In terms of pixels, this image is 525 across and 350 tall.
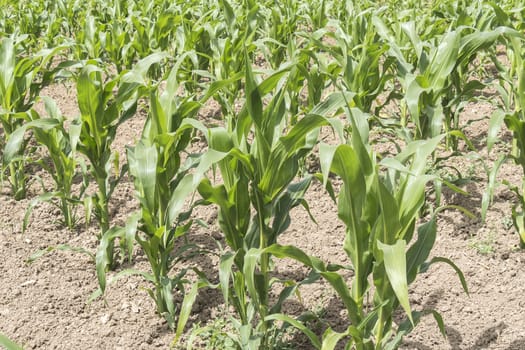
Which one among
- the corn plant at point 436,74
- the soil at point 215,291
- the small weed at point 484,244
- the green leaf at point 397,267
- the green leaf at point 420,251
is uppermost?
the corn plant at point 436,74

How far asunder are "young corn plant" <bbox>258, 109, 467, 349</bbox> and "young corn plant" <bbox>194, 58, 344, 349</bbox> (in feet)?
0.63

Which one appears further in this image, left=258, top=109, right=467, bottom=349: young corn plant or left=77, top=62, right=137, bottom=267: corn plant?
left=77, top=62, right=137, bottom=267: corn plant

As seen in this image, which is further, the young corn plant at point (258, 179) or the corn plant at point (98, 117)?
the corn plant at point (98, 117)

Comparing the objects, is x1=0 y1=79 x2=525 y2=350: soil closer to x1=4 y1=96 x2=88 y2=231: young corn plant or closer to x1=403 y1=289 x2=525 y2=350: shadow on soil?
x1=403 y1=289 x2=525 y2=350: shadow on soil

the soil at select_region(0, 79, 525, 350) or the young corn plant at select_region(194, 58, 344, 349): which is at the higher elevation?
the young corn plant at select_region(194, 58, 344, 349)

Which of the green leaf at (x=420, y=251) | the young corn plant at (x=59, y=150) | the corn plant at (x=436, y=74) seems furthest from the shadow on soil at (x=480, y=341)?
the young corn plant at (x=59, y=150)

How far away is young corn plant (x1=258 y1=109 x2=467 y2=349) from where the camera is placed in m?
1.94

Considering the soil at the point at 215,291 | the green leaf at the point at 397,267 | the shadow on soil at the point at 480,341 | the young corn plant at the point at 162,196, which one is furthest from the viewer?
the soil at the point at 215,291

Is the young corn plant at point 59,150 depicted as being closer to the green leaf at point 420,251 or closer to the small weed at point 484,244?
the green leaf at point 420,251

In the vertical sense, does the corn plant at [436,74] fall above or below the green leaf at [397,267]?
above

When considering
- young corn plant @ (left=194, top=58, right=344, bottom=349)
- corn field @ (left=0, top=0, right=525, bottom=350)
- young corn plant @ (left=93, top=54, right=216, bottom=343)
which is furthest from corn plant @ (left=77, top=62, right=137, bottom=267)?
young corn plant @ (left=194, top=58, right=344, bottom=349)

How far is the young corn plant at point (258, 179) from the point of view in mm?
2230

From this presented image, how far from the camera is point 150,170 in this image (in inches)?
99.6

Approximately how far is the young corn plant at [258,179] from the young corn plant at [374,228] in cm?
19
